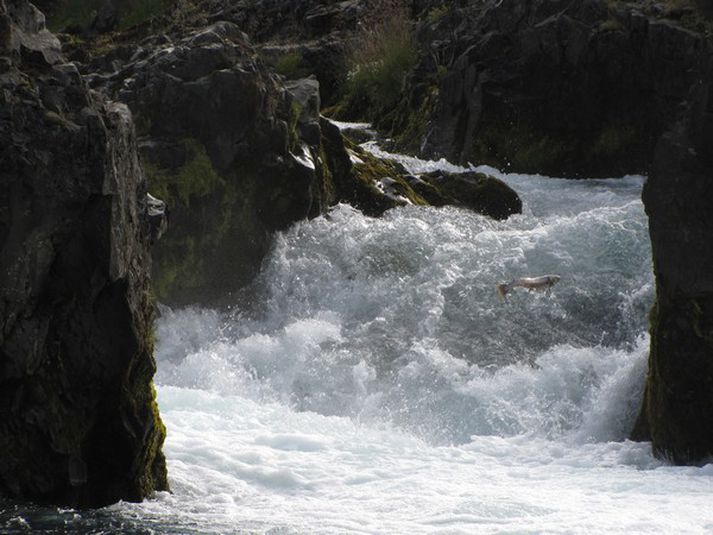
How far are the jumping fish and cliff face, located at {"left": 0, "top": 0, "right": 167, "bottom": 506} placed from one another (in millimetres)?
4665

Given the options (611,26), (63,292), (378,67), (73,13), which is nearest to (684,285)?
(63,292)

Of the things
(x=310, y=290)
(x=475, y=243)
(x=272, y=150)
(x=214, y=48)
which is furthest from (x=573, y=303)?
(x=214, y=48)

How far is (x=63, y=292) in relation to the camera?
641 centimetres

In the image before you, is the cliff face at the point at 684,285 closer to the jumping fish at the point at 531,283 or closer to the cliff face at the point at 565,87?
the jumping fish at the point at 531,283

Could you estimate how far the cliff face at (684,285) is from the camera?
8375mm

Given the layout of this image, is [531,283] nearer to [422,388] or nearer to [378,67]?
[422,388]

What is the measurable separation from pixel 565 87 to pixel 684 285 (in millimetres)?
8847

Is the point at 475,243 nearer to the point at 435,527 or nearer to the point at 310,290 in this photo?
the point at 310,290

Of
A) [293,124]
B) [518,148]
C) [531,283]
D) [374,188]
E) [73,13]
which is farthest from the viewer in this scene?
[73,13]

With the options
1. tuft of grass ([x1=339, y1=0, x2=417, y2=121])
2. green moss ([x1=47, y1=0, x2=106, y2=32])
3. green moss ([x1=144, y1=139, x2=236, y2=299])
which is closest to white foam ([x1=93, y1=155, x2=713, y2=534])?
green moss ([x1=144, y1=139, x2=236, y2=299])

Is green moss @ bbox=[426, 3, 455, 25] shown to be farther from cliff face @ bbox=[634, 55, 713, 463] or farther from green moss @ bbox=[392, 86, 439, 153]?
cliff face @ bbox=[634, 55, 713, 463]

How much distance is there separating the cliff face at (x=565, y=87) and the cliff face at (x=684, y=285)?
7160 millimetres

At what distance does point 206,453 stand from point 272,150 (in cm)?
541

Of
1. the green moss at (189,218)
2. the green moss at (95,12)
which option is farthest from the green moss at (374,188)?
the green moss at (95,12)
